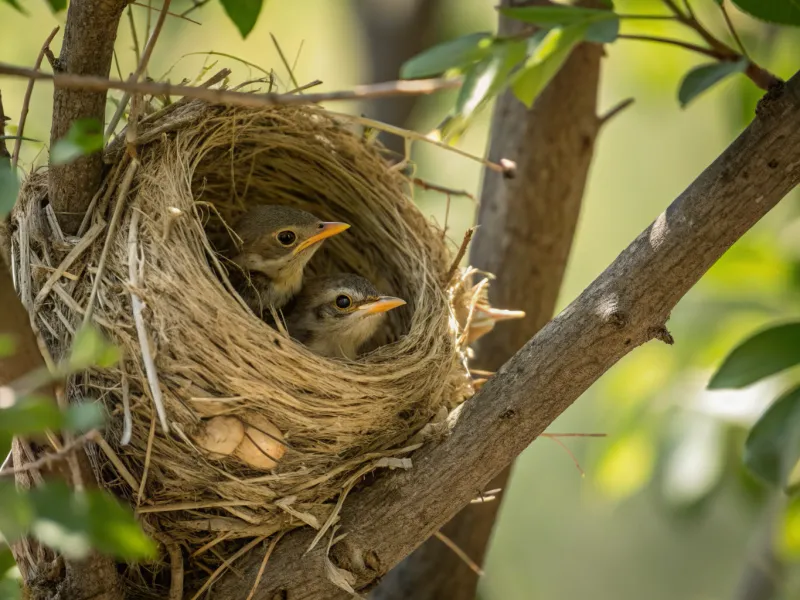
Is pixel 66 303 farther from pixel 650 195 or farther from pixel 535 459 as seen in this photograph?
pixel 650 195

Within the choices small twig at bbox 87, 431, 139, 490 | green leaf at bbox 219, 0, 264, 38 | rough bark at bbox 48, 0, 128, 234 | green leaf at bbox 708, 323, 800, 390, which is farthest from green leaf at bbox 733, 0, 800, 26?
small twig at bbox 87, 431, 139, 490

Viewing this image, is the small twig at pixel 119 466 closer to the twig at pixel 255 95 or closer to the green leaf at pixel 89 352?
the green leaf at pixel 89 352

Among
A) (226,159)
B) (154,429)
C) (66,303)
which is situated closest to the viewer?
(154,429)

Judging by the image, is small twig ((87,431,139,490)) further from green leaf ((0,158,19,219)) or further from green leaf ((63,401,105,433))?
green leaf ((63,401,105,433))

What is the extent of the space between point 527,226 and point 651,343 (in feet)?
3.80

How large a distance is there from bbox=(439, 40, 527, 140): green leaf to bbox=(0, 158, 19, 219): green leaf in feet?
2.89

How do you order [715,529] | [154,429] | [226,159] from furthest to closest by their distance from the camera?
1. [715,529]
2. [226,159]
3. [154,429]

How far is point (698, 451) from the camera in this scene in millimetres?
3762

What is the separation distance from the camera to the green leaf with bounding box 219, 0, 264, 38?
240cm

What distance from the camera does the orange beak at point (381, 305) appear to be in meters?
3.23

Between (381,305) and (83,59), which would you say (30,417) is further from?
(381,305)

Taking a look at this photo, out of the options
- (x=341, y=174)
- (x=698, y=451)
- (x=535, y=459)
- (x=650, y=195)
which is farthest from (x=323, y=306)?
(x=650, y=195)

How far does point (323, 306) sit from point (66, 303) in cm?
117

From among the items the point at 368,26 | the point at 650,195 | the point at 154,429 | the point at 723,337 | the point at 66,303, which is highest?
the point at 368,26
